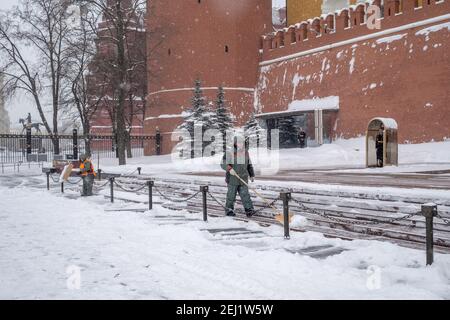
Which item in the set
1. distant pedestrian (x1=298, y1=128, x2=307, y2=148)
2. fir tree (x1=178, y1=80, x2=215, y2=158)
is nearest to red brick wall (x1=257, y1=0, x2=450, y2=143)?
distant pedestrian (x1=298, y1=128, x2=307, y2=148)

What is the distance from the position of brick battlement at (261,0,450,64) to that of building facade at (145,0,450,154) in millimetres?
59

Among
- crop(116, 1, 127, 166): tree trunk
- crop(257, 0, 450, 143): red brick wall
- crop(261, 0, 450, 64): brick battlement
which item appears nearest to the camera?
crop(257, 0, 450, 143): red brick wall

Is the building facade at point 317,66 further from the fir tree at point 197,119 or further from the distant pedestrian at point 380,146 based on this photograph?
the distant pedestrian at point 380,146

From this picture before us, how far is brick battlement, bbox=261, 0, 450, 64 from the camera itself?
24.4 meters

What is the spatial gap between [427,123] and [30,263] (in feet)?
70.9

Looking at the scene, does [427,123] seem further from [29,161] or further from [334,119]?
[29,161]

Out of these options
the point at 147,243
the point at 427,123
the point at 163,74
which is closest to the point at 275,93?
→ the point at 163,74

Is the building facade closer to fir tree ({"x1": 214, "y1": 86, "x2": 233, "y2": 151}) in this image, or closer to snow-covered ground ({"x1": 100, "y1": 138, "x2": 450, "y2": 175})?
snow-covered ground ({"x1": 100, "y1": 138, "x2": 450, "y2": 175})

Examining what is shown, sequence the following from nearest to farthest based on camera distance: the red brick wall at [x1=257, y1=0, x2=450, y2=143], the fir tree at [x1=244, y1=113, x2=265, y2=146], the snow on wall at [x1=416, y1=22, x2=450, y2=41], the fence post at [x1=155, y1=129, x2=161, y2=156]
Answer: the snow on wall at [x1=416, y1=22, x2=450, y2=41] < the red brick wall at [x1=257, y1=0, x2=450, y2=143] < the fir tree at [x1=244, y1=113, x2=265, y2=146] < the fence post at [x1=155, y1=129, x2=161, y2=156]

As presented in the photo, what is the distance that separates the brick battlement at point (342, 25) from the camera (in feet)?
79.9

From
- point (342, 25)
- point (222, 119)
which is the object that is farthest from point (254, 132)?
point (342, 25)

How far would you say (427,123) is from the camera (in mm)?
23484

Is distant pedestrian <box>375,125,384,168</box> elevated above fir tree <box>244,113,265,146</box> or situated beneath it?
situated beneath

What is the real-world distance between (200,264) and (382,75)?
22747 mm
